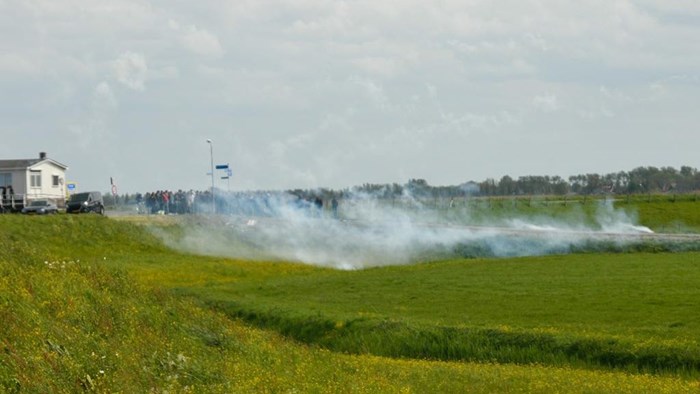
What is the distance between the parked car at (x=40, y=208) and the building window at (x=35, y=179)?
18387 mm

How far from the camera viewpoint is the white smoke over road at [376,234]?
→ 68812 mm

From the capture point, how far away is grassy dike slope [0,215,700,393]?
19781mm

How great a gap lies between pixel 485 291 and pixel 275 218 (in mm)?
47801

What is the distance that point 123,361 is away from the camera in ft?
67.3

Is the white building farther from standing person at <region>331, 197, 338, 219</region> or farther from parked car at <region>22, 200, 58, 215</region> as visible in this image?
standing person at <region>331, 197, 338, 219</region>

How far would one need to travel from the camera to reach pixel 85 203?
8938cm

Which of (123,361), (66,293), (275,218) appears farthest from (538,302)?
(275,218)

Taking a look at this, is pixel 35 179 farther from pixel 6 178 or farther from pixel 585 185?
pixel 585 185

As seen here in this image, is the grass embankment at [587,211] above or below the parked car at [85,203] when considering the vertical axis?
below

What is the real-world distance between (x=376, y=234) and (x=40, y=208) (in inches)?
1130

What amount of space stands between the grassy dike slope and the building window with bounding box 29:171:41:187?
7396 centimetres

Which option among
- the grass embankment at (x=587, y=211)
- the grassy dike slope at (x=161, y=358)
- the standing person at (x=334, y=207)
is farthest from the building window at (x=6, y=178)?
the grassy dike slope at (x=161, y=358)

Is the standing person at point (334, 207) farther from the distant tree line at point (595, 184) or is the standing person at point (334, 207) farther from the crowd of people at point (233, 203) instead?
the distant tree line at point (595, 184)

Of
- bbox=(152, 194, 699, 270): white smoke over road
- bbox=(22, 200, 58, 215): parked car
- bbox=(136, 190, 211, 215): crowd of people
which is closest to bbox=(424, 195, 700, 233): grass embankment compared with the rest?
bbox=(152, 194, 699, 270): white smoke over road
